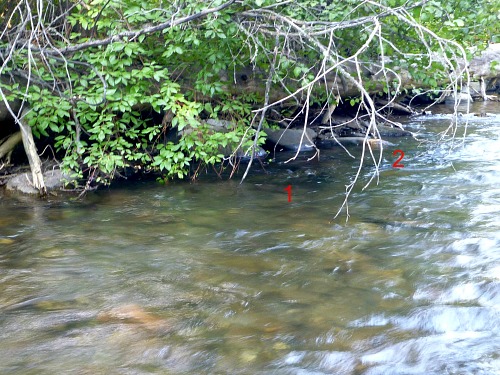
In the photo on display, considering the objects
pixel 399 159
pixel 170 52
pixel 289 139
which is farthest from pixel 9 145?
pixel 399 159

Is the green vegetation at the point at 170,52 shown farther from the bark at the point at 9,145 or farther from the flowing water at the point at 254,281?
the flowing water at the point at 254,281

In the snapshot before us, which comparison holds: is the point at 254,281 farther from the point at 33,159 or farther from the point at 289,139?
the point at 289,139

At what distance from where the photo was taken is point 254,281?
211 inches

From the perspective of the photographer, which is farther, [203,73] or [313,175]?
[313,175]

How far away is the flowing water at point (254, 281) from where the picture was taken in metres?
4.11

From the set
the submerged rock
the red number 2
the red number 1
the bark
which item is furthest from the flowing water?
the submerged rock

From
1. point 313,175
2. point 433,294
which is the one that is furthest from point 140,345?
point 313,175

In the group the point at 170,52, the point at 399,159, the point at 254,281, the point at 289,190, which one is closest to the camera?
the point at 254,281

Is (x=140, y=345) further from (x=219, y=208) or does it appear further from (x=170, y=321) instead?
(x=219, y=208)

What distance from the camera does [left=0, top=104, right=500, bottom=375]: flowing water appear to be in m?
4.11

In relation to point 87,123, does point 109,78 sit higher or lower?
higher

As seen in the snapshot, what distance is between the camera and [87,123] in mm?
8711

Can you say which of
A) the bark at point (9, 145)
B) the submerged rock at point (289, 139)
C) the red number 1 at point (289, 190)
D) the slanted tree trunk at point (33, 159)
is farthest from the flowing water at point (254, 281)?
the submerged rock at point (289, 139)

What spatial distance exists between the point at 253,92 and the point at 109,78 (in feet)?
9.37
